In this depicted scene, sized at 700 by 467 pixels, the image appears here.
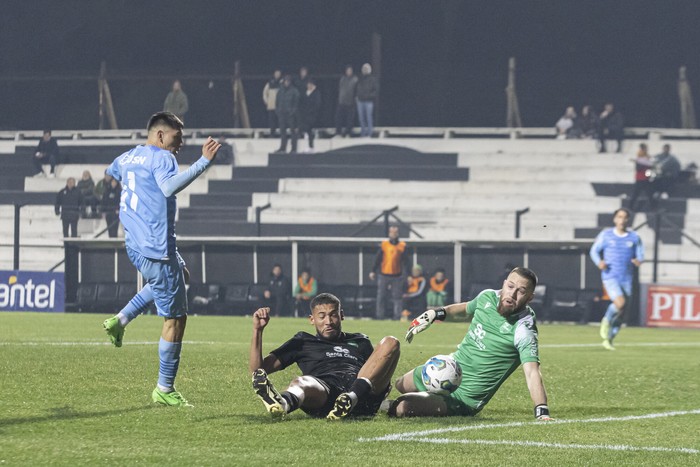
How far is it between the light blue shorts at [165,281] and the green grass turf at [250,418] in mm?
720

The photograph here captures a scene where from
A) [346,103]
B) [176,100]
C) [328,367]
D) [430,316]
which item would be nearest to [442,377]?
[430,316]

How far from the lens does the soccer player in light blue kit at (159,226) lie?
9.72m

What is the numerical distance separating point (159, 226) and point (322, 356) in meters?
1.48

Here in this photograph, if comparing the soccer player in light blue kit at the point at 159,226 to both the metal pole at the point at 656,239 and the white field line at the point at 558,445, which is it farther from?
the metal pole at the point at 656,239

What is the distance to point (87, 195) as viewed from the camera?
32.9 metres

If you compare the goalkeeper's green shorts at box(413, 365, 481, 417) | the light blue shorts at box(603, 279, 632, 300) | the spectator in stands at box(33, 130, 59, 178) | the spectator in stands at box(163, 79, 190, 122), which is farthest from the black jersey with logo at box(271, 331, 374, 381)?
the spectator in stands at box(33, 130, 59, 178)

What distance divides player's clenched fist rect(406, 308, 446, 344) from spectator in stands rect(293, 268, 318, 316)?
19.2 m

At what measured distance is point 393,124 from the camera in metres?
40.2

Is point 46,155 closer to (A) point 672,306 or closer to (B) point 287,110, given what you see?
(B) point 287,110

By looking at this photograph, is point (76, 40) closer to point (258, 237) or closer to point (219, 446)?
point (258, 237)

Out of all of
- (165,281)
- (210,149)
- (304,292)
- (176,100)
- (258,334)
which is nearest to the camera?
(258,334)

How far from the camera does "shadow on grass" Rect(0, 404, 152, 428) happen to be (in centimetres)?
874

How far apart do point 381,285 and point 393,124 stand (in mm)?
12557

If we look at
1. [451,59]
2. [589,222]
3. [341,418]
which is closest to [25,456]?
[341,418]
